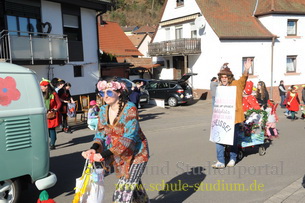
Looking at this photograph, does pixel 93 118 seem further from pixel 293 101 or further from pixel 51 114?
pixel 293 101

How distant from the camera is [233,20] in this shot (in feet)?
76.3

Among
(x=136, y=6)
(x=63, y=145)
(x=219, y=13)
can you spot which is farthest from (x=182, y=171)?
(x=136, y=6)

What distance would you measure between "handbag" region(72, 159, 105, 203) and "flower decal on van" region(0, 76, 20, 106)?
1548 mm

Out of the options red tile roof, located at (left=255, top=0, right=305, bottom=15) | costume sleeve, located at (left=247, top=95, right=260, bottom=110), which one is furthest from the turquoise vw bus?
red tile roof, located at (left=255, top=0, right=305, bottom=15)

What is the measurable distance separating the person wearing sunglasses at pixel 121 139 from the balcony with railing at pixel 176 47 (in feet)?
68.1

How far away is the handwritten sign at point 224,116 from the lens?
229 inches

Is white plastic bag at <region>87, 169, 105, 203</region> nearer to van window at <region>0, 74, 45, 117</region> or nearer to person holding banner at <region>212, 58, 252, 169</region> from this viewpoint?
van window at <region>0, 74, 45, 117</region>

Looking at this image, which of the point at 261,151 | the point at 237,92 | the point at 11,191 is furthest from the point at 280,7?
the point at 11,191

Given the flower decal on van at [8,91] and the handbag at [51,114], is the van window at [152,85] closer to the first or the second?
the handbag at [51,114]

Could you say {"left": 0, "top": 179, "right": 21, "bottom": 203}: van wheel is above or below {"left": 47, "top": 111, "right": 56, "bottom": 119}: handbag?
below

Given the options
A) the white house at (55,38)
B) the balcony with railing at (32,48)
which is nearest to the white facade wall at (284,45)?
the white house at (55,38)

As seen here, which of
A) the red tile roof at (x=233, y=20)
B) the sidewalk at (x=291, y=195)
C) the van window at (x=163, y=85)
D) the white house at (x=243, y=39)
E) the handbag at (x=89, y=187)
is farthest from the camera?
the white house at (x=243, y=39)

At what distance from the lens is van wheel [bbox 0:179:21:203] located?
4137 millimetres

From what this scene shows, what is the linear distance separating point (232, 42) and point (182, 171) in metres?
17.7
